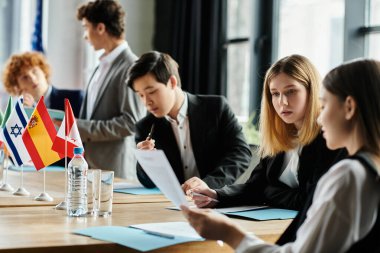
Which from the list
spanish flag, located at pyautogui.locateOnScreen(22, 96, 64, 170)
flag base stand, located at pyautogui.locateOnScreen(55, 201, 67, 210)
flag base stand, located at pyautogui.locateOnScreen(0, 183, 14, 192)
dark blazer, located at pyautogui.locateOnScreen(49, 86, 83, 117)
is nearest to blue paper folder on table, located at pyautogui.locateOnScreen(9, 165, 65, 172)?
dark blazer, located at pyautogui.locateOnScreen(49, 86, 83, 117)

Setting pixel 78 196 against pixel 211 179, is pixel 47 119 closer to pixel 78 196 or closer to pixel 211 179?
pixel 78 196

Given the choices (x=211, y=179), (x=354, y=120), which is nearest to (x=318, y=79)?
(x=211, y=179)

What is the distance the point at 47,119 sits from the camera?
8.39ft

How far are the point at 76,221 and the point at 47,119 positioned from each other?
0.69 metres

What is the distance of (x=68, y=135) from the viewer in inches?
94.8

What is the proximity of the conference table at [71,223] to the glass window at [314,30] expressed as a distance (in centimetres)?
230

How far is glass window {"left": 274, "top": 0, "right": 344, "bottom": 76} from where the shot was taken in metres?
4.46

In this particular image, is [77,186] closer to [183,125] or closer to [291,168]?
[291,168]

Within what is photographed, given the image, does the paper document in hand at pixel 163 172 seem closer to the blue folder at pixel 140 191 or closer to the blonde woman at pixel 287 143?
the blonde woman at pixel 287 143

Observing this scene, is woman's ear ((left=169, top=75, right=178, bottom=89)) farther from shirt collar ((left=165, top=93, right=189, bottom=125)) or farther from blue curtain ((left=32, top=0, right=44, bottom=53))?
blue curtain ((left=32, top=0, right=44, bottom=53))

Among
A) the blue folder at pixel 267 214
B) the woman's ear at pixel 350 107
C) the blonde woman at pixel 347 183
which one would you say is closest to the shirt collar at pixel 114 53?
the blue folder at pixel 267 214

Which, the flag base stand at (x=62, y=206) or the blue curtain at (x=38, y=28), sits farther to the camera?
the blue curtain at (x=38, y=28)

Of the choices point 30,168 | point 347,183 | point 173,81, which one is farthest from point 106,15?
point 347,183

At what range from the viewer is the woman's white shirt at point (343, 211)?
1264 mm
